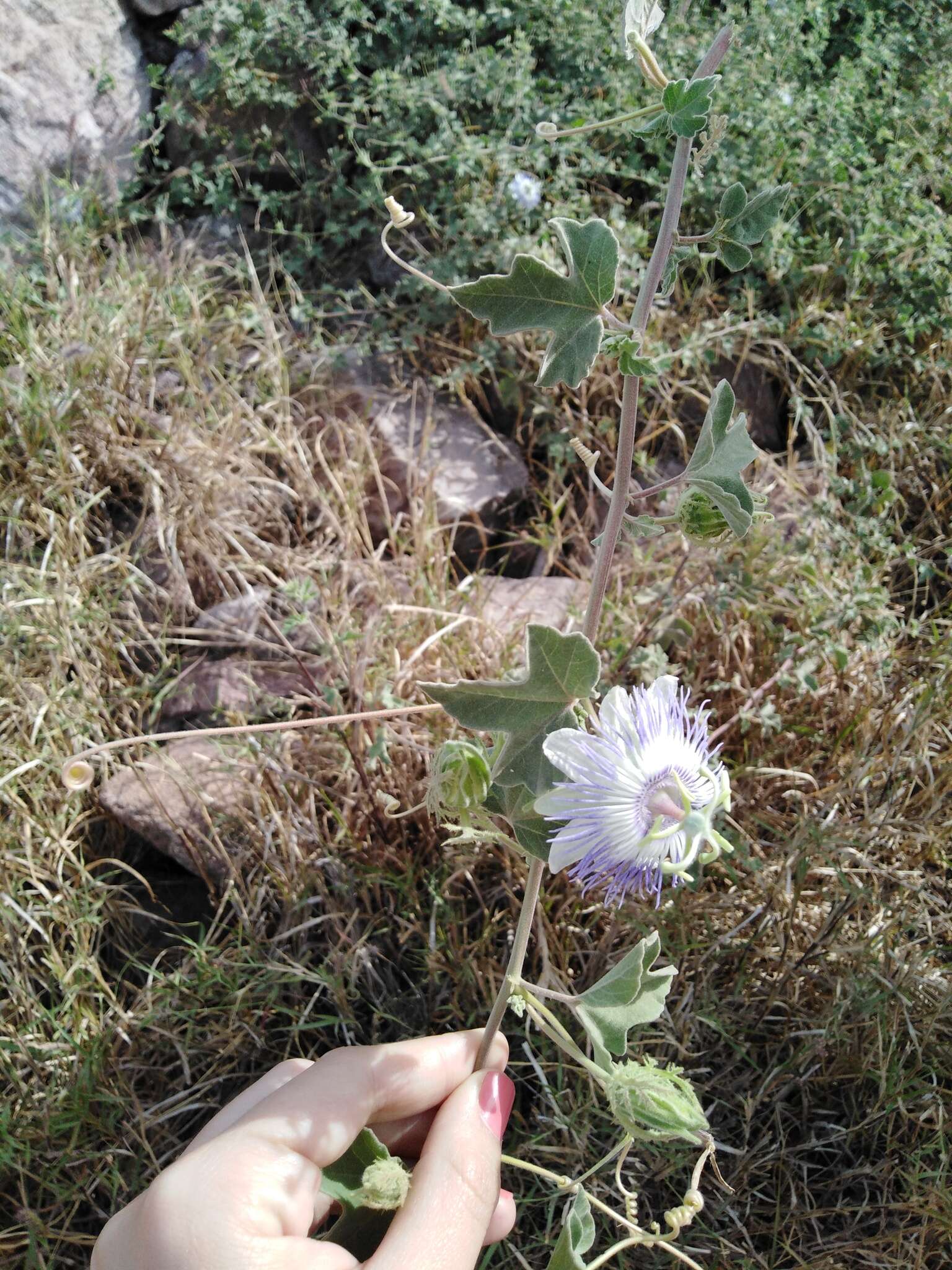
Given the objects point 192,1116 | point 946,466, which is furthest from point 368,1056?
point 946,466

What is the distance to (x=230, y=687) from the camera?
1.52m

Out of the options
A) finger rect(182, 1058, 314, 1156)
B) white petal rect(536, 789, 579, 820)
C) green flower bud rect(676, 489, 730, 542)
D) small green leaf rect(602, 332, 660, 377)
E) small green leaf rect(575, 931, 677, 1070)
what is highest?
small green leaf rect(602, 332, 660, 377)

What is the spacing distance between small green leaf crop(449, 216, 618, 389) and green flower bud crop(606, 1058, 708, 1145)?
1.45 feet

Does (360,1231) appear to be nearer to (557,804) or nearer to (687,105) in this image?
(557,804)

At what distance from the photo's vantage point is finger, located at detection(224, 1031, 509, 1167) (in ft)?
2.39

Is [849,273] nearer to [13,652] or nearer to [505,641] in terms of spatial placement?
[505,641]

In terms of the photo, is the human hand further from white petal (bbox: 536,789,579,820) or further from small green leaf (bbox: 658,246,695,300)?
small green leaf (bbox: 658,246,695,300)

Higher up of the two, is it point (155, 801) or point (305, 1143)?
point (305, 1143)

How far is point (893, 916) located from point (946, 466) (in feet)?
2.71

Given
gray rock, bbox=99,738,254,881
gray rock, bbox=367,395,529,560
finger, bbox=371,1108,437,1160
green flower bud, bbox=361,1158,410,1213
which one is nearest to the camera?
green flower bud, bbox=361,1158,410,1213

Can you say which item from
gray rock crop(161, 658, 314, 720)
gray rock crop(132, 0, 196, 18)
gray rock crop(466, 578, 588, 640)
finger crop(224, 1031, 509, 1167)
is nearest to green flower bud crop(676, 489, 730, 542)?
finger crop(224, 1031, 509, 1167)

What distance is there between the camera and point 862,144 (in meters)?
1.92

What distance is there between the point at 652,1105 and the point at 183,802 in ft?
2.98

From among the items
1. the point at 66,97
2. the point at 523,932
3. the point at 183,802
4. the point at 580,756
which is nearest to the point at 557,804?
the point at 580,756
